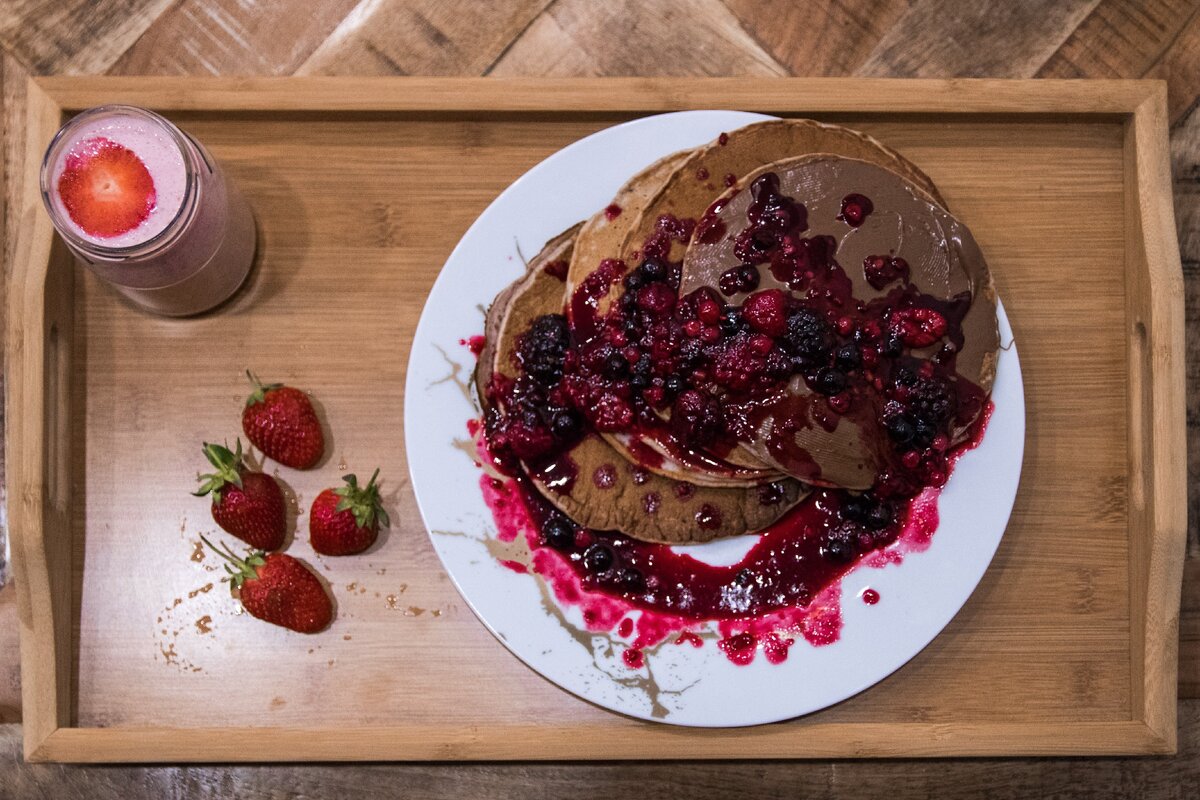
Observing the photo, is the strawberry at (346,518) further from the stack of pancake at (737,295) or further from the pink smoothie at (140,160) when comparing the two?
the pink smoothie at (140,160)

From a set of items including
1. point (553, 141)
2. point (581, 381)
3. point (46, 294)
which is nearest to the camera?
point (581, 381)

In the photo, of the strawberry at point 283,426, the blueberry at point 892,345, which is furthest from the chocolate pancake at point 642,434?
the strawberry at point 283,426

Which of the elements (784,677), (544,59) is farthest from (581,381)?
(544,59)

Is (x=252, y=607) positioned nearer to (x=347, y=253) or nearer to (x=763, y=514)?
(x=347, y=253)

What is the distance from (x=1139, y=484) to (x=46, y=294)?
8.22ft

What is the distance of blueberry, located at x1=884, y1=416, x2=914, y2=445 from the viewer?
1948 millimetres

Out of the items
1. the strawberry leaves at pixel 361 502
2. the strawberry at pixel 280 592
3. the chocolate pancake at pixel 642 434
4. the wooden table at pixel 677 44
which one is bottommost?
the strawberry at pixel 280 592

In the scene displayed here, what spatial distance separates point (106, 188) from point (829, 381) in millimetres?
1529

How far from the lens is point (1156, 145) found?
2199 mm

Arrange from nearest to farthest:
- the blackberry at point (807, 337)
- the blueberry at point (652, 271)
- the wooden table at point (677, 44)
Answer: the blackberry at point (807, 337) → the blueberry at point (652, 271) → the wooden table at point (677, 44)

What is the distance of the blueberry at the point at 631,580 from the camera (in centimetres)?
207

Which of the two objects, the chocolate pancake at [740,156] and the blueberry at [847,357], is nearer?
the blueberry at [847,357]

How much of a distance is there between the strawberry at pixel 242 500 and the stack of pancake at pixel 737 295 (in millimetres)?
532

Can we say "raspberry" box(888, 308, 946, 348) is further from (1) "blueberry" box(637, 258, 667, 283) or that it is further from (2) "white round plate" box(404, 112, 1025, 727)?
(1) "blueberry" box(637, 258, 667, 283)
